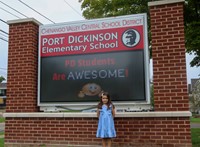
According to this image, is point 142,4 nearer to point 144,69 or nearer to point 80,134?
point 144,69

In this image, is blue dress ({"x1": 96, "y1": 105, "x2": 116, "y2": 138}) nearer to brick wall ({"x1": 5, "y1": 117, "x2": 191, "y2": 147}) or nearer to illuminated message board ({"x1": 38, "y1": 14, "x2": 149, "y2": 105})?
brick wall ({"x1": 5, "y1": 117, "x2": 191, "y2": 147})

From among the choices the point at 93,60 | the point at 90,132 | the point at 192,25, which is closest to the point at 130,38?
the point at 93,60

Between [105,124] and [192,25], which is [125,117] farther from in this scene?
[192,25]

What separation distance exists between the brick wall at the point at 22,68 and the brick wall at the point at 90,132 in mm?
435

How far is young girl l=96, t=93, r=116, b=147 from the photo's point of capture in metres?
6.51

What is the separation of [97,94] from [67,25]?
1978 millimetres

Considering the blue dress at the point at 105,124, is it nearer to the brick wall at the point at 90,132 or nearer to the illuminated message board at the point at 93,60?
the brick wall at the point at 90,132

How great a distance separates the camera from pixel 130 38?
727 cm

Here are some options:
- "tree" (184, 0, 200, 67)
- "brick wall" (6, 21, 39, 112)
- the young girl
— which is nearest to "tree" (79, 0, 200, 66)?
"tree" (184, 0, 200, 67)

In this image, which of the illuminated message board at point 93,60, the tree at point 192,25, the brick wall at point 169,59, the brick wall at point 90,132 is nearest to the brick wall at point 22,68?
the illuminated message board at point 93,60

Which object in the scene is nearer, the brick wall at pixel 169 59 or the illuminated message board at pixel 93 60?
the brick wall at pixel 169 59

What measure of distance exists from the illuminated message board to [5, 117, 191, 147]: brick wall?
53 cm

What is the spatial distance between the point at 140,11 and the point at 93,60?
622cm

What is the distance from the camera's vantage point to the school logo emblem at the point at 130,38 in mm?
7223
